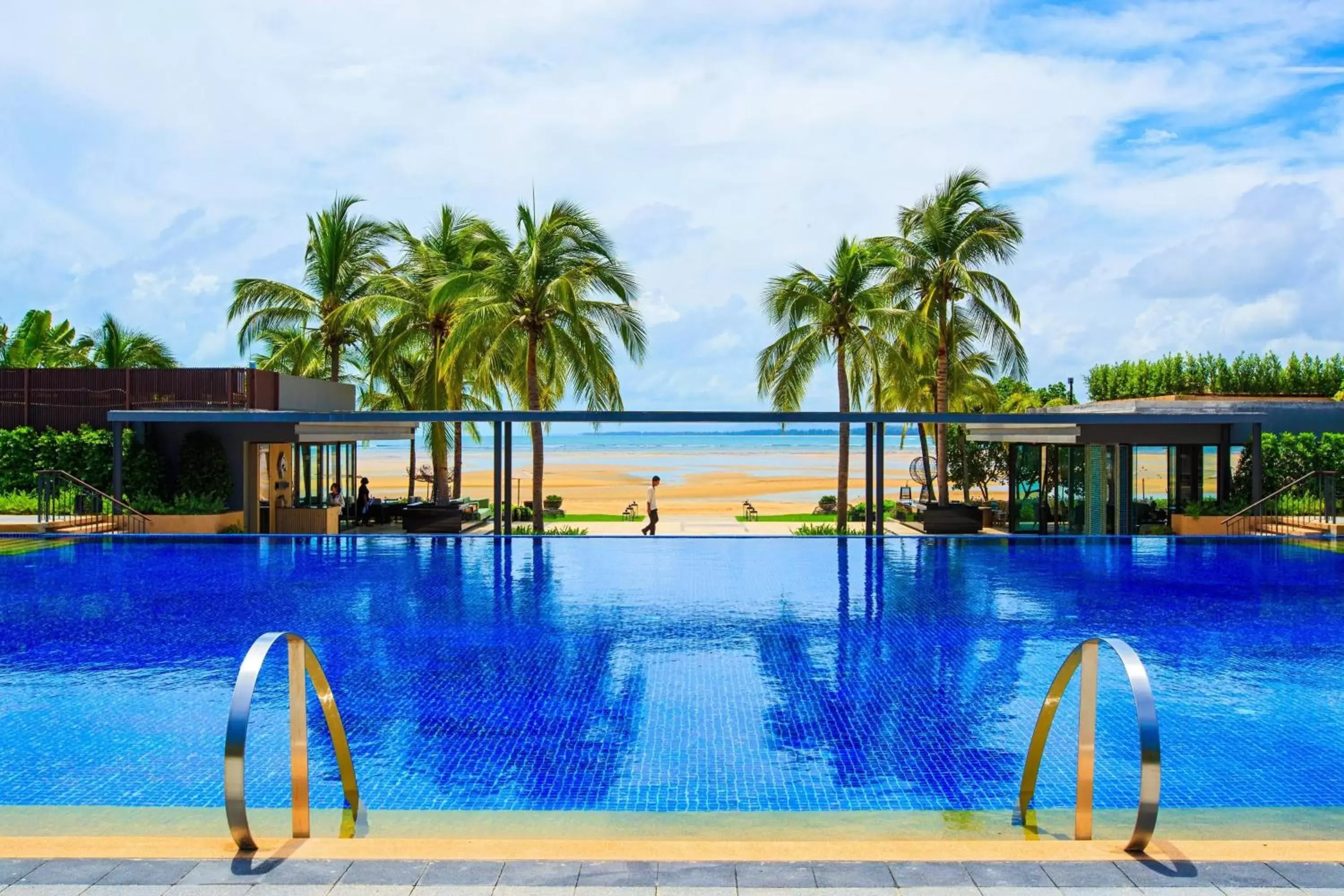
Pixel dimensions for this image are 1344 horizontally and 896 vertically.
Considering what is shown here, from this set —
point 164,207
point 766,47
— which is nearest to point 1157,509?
point 766,47

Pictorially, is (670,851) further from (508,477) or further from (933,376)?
(933,376)

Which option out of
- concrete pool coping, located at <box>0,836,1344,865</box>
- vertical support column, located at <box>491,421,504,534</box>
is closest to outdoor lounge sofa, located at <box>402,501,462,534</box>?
vertical support column, located at <box>491,421,504,534</box>

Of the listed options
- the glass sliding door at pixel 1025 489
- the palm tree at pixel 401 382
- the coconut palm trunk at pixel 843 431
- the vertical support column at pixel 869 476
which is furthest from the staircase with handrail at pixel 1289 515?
the palm tree at pixel 401 382

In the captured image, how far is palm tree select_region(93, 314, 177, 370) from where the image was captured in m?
31.7

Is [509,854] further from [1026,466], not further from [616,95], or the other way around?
[1026,466]

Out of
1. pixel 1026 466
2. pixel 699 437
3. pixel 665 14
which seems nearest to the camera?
pixel 665 14

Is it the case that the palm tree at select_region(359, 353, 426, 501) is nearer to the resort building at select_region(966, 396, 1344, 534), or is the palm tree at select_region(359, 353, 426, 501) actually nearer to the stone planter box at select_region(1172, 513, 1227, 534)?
the resort building at select_region(966, 396, 1344, 534)

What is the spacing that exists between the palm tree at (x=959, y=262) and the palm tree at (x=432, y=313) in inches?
362

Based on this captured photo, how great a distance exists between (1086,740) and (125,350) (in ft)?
108

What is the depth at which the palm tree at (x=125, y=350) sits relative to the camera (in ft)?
104

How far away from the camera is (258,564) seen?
54.6 feet

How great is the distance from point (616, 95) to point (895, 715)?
14558 mm

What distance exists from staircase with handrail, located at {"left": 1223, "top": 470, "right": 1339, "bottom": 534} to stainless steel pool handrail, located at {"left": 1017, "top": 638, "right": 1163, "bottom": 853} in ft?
53.7

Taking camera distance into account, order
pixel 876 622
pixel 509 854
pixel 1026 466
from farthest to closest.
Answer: pixel 1026 466, pixel 876 622, pixel 509 854
